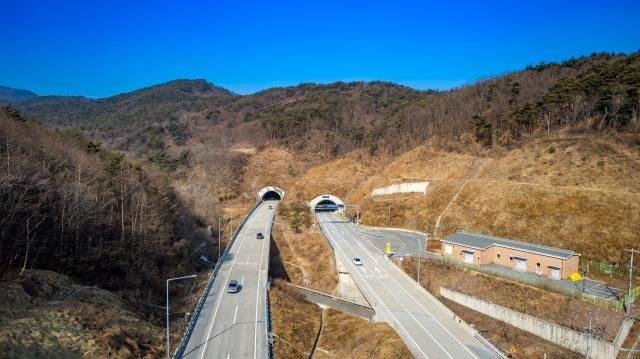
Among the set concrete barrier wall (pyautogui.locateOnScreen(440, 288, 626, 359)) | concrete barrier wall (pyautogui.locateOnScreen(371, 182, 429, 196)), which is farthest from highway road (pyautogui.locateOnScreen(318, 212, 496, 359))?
concrete barrier wall (pyautogui.locateOnScreen(371, 182, 429, 196))

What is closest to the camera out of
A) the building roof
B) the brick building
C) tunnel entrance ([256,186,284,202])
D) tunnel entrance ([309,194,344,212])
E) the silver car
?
the silver car

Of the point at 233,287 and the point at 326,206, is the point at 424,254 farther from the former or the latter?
the point at 326,206

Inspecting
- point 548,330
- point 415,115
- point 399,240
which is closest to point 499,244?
point 548,330

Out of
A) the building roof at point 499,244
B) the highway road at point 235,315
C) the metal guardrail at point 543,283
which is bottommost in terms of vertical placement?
the highway road at point 235,315

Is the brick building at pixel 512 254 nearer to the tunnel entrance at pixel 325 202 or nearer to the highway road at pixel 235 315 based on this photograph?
the highway road at pixel 235 315

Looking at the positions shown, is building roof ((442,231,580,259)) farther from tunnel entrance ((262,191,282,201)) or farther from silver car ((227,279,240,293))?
tunnel entrance ((262,191,282,201))

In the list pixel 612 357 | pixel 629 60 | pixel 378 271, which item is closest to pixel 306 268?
pixel 378 271

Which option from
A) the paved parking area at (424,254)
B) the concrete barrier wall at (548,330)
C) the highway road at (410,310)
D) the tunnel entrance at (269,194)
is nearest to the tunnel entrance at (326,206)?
the tunnel entrance at (269,194)
